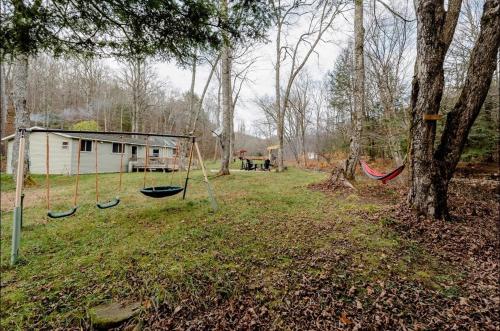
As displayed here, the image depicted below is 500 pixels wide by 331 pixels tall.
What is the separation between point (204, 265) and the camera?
2697 mm

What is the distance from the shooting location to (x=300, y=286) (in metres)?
2.35

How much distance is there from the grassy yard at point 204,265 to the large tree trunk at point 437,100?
2.88 ft

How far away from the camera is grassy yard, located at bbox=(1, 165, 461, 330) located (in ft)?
7.17

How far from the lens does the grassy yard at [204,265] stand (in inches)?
86.0

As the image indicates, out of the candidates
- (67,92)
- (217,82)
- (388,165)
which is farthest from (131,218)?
(67,92)

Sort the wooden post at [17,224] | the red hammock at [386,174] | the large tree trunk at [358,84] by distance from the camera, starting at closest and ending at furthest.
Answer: the wooden post at [17,224]
the red hammock at [386,174]
the large tree trunk at [358,84]

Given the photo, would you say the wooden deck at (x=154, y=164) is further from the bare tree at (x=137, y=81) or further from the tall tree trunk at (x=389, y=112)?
the tall tree trunk at (x=389, y=112)

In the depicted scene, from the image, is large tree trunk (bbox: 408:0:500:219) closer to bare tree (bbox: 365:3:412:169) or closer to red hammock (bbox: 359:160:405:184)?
red hammock (bbox: 359:160:405:184)

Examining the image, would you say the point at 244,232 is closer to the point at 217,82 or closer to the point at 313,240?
the point at 313,240

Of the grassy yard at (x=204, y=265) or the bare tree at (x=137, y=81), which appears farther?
the bare tree at (x=137, y=81)

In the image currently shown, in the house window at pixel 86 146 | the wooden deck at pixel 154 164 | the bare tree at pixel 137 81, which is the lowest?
the wooden deck at pixel 154 164

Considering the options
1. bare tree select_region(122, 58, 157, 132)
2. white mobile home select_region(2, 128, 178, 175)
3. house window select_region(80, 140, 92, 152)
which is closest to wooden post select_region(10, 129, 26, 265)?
white mobile home select_region(2, 128, 178, 175)

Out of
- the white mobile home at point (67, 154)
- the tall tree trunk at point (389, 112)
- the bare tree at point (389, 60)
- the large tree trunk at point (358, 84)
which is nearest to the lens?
the large tree trunk at point (358, 84)

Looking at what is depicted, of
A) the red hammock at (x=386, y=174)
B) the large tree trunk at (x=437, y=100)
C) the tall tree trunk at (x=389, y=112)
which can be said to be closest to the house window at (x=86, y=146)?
the red hammock at (x=386, y=174)
